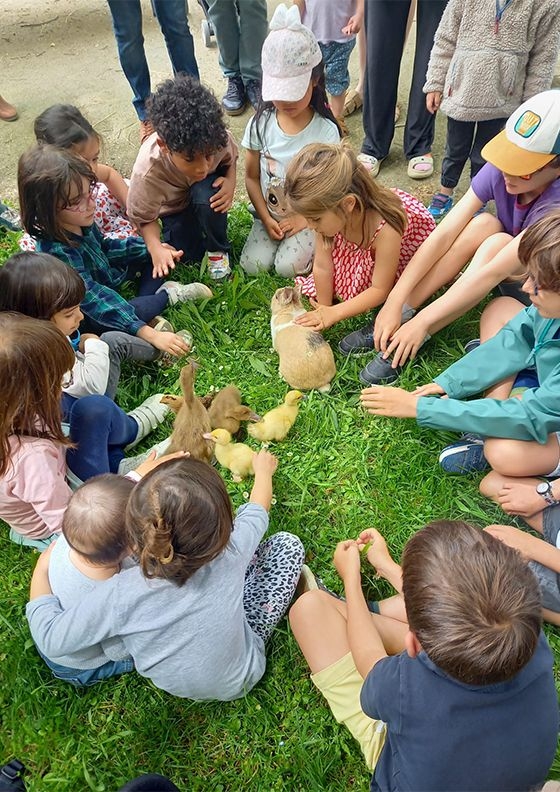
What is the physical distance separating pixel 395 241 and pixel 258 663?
6.28ft

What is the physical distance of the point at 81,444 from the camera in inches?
98.4

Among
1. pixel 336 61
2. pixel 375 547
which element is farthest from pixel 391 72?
pixel 375 547

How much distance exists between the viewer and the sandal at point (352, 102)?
15.2 ft

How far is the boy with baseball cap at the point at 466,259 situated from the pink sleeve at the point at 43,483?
1528 millimetres

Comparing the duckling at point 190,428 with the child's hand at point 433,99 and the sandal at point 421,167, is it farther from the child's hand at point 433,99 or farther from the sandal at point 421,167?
the sandal at point 421,167

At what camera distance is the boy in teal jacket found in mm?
2143

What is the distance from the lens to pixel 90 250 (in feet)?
10.1

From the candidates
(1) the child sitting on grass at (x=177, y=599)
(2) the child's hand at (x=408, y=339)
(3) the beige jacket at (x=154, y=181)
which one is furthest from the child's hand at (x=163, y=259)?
(1) the child sitting on grass at (x=177, y=599)

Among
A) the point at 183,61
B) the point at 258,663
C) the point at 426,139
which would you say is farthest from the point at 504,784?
the point at 183,61

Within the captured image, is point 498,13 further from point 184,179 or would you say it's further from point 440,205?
point 184,179

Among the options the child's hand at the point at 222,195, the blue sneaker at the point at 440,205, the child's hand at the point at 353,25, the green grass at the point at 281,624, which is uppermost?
the child's hand at the point at 353,25

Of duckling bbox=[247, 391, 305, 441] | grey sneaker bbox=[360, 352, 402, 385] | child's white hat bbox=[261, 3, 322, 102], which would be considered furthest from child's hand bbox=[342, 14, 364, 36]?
duckling bbox=[247, 391, 305, 441]

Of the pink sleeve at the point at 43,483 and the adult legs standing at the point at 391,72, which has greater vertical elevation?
the adult legs standing at the point at 391,72

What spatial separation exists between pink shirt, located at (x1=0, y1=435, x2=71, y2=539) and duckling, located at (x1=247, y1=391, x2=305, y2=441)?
3.00ft
